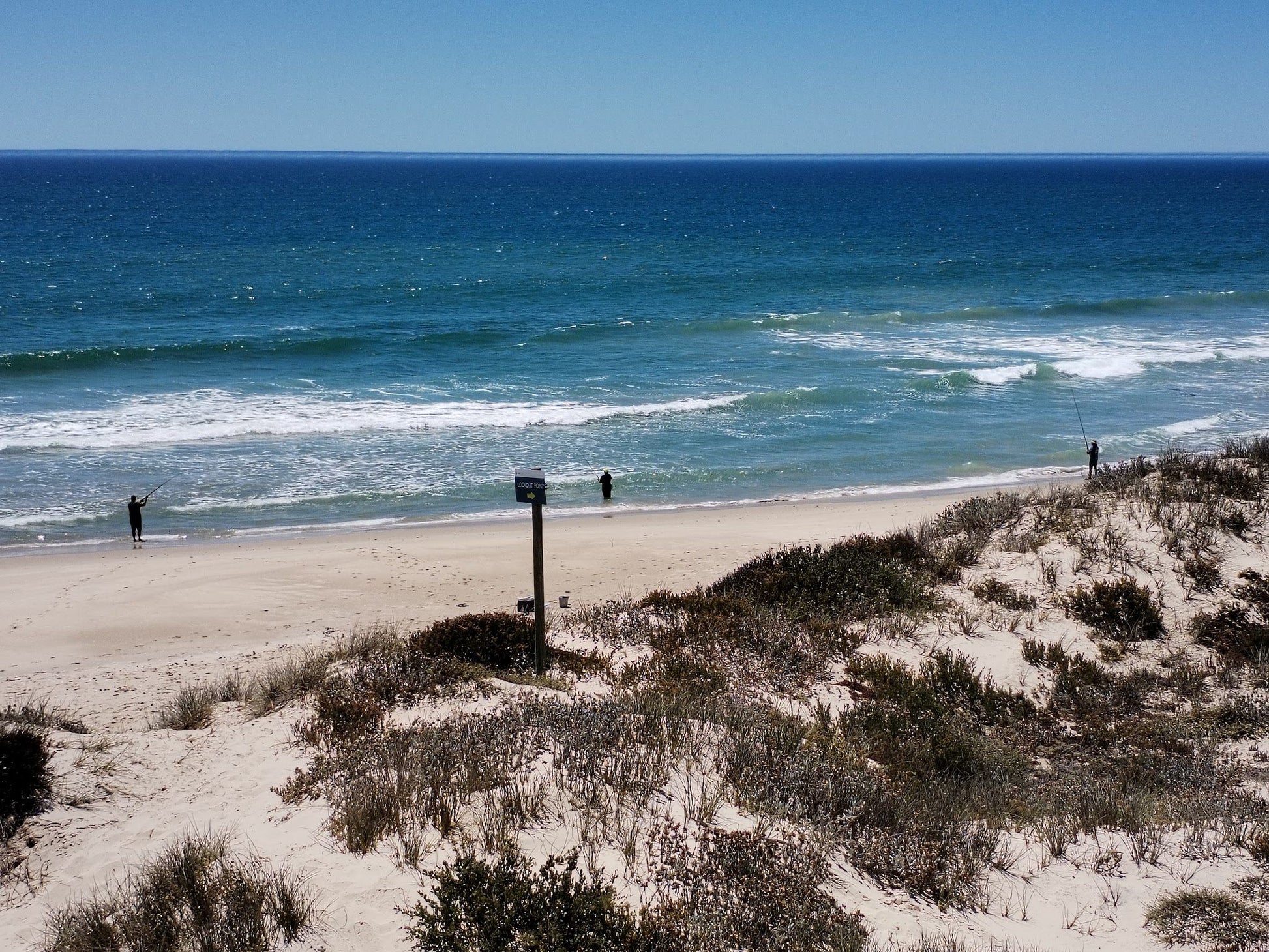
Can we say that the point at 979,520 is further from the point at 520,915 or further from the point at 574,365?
the point at 574,365

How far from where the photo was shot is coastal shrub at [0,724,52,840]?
686 cm

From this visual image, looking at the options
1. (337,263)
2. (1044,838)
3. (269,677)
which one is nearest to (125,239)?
(337,263)

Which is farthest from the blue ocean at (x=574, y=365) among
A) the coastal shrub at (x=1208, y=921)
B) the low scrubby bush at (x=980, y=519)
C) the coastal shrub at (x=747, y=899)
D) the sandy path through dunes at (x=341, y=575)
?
the coastal shrub at (x=1208, y=921)

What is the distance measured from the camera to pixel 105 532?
2023 cm

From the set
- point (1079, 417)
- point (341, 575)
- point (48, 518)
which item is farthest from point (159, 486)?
point (1079, 417)

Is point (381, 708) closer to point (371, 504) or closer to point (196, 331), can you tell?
point (371, 504)

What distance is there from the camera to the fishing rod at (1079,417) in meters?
26.7

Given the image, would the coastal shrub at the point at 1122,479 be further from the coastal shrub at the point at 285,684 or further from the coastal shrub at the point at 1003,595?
the coastal shrub at the point at 285,684

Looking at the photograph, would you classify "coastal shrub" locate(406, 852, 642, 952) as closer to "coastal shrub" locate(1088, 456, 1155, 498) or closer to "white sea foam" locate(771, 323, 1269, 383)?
"coastal shrub" locate(1088, 456, 1155, 498)

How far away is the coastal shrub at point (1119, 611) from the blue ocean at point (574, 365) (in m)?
11.6

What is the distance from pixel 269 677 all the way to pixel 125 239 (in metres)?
67.8

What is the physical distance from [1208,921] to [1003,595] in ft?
21.1

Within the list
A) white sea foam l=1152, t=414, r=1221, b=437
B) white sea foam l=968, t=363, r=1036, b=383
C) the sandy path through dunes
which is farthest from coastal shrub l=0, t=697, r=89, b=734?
white sea foam l=968, t=363, r=1036, b=383

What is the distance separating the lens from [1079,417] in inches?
1135
